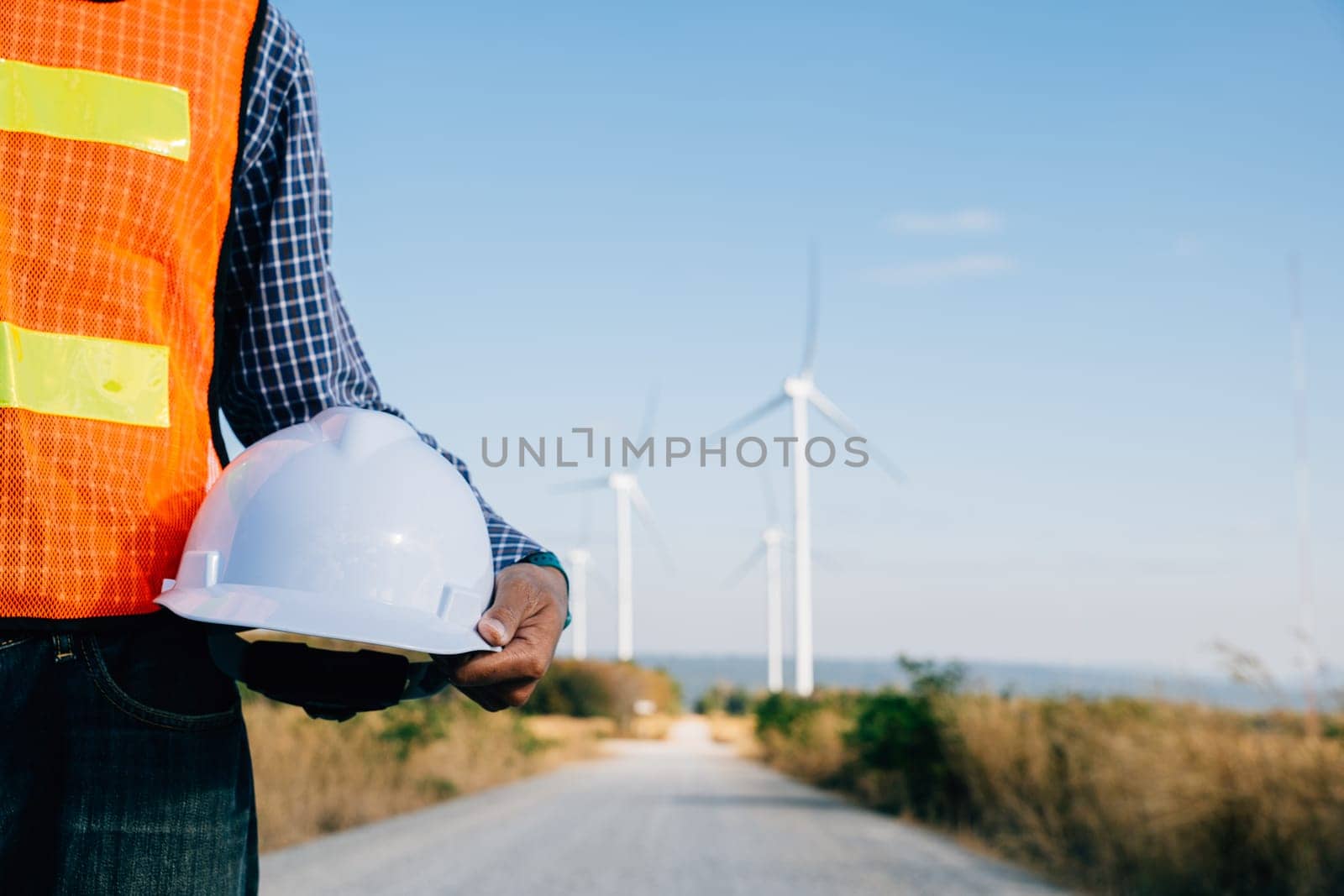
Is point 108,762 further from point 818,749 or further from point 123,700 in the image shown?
point 818,749

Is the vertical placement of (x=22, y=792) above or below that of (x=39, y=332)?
below

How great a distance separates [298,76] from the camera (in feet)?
5.00

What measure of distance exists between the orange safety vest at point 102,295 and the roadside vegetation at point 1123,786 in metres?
6.49

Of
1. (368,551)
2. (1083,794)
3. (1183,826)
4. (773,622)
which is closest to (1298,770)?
(1183,826)

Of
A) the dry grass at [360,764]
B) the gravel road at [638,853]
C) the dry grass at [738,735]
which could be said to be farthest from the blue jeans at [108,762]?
the dry grass at [738,735]

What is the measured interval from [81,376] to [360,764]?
13.5 m

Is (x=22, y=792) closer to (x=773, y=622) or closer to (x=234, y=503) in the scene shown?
(x=234, y=503)

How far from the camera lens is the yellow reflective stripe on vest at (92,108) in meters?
1.26

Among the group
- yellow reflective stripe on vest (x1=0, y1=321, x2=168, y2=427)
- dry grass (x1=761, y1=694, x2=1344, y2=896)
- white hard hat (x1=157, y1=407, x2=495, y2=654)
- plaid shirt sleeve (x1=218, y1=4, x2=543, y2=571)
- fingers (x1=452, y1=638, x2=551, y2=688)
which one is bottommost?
dry grass (x1=761, y1=694, x2=1344, y2=896)

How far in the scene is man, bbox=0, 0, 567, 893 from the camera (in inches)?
47.7

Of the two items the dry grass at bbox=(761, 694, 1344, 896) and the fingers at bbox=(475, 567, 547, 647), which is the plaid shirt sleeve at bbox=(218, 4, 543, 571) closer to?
the fingers at bbox=(475, 567, 547, 647)

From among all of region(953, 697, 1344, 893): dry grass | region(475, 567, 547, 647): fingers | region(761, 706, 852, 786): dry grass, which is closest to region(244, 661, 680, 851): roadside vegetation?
region(761, 706, 852, 786): dry grass

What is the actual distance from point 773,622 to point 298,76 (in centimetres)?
4041

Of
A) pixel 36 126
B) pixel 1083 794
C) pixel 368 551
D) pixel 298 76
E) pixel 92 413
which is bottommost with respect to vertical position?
pixel 1083 794
